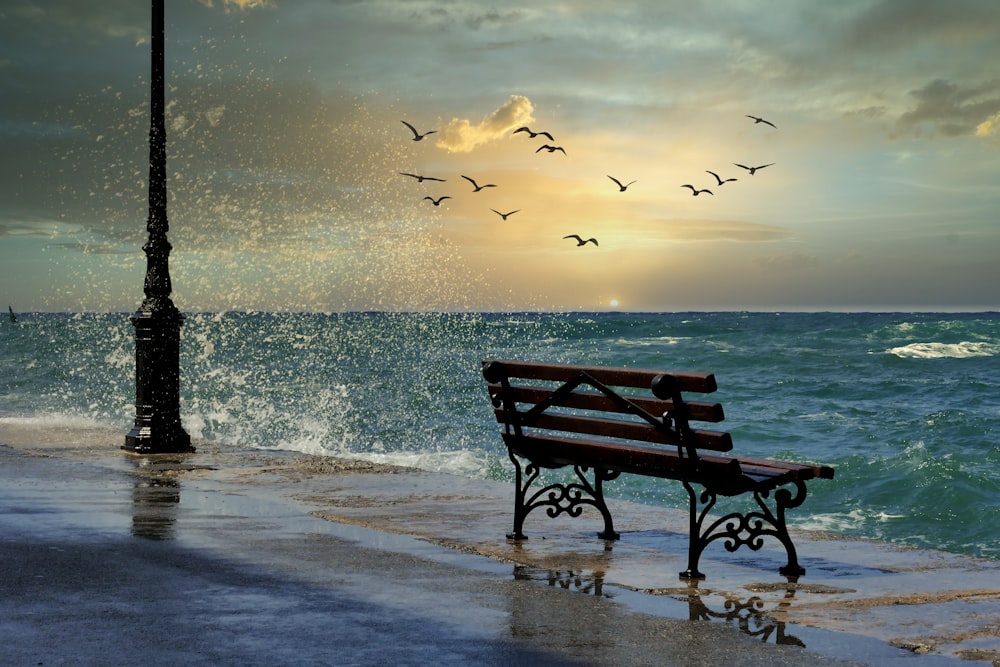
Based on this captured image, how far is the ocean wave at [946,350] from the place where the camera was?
61938 millimetres

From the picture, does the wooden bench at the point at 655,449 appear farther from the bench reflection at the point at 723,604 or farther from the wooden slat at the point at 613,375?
the bench reflection at the point at 723,604

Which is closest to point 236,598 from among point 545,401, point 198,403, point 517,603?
point 517,603

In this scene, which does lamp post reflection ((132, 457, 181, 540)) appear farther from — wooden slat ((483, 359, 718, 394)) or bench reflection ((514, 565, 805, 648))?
bench reflection ((514, 565, 805, 648))

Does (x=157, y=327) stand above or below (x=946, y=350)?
below

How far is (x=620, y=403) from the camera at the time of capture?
7.73 meters

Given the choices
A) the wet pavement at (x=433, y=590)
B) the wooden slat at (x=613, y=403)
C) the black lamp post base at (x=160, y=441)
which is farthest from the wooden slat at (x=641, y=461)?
the black lamp post base at (x=160, y=441)

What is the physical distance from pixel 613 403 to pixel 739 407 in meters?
30.5

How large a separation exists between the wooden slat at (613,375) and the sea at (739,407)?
8.66 meters

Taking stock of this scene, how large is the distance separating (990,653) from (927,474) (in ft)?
55.4

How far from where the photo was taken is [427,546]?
8.22 metres

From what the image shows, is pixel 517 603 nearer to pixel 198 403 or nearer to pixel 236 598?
pixel 236 598

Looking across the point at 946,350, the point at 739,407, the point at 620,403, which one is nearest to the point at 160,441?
the point at 620,403

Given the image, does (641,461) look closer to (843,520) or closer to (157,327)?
(157,327)

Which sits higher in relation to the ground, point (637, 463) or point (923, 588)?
point (637, 463)
